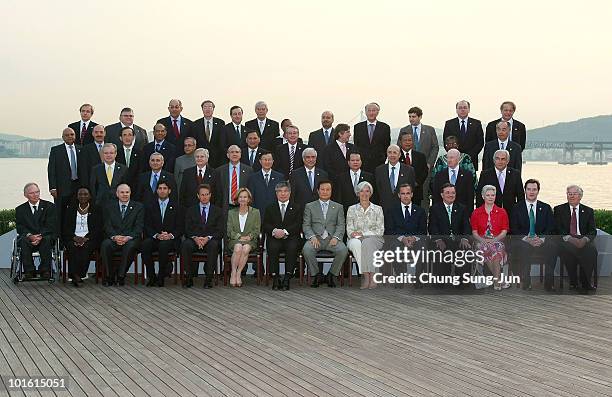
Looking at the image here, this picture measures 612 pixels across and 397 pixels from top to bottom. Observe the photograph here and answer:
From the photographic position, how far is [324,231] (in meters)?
10.1

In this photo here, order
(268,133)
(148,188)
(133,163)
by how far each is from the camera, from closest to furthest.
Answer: (148,188) < (133,163) < (268,133)

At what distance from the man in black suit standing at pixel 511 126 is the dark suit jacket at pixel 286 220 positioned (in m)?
2.88

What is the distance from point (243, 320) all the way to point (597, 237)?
4961 millimetres

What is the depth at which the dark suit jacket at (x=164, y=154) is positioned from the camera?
432 inches

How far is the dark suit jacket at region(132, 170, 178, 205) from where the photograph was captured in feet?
33.8

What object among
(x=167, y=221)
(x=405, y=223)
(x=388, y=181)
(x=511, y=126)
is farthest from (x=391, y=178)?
(x=167, y=221)

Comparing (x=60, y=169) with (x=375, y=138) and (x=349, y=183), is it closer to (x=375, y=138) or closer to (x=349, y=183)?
(x=349, y=183)

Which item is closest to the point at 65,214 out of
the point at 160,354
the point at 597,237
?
the point at 160,354

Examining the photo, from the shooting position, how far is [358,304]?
28.9 feet

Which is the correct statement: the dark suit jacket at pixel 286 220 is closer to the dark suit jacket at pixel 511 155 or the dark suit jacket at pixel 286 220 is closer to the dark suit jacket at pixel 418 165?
the dark suit jacket at pixel 418 165

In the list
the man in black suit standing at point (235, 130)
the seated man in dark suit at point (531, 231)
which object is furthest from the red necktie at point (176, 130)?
the seated man in dark suit at point (531, 231)

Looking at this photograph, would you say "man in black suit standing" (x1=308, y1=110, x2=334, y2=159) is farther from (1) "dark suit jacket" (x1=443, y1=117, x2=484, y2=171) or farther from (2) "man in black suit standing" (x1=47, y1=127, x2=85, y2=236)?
(2) "man in black suit standing" (x1=47, y1=127, x2=85, y2=236)

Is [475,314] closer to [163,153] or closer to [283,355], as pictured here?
[283,355]

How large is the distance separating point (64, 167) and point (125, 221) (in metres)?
1.35
